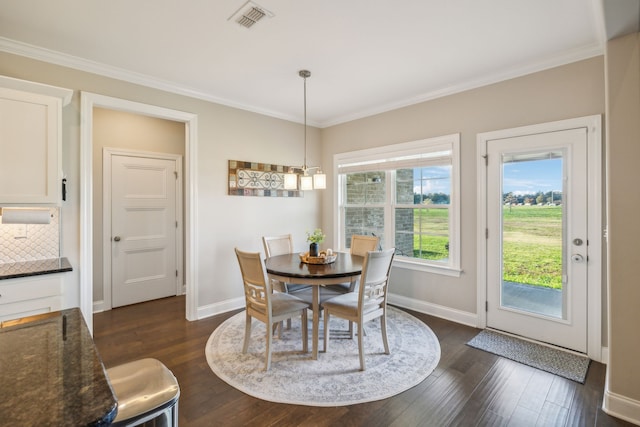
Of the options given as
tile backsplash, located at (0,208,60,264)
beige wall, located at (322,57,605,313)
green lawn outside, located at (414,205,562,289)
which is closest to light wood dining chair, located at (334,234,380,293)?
beige wall, located at (322,57,605,313)

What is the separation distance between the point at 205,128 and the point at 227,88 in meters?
0.56

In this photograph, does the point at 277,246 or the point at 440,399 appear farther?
the point at 277,246

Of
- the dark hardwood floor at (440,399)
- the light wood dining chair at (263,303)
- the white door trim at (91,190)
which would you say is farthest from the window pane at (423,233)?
the white door trim at (91,190)

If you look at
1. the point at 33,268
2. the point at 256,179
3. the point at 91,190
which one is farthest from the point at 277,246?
the point at 33,268

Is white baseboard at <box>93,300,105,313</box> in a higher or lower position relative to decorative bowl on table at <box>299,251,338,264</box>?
lower

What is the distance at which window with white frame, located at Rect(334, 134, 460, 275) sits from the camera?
11.9ft

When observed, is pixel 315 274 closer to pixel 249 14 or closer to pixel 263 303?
pixel 263 303

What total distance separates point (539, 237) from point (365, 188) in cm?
223

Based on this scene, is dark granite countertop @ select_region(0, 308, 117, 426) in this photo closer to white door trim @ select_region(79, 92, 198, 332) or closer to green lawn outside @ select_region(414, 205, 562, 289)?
white door trim @ select_region(79, 92, 198, 332)

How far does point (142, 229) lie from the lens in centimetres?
435

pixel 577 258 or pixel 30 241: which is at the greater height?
pixel 30 241

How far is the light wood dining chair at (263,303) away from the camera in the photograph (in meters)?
2.55

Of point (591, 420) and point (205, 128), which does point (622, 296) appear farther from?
point (205, 128)

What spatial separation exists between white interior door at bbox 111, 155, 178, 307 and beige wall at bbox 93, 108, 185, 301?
144 millimetres
